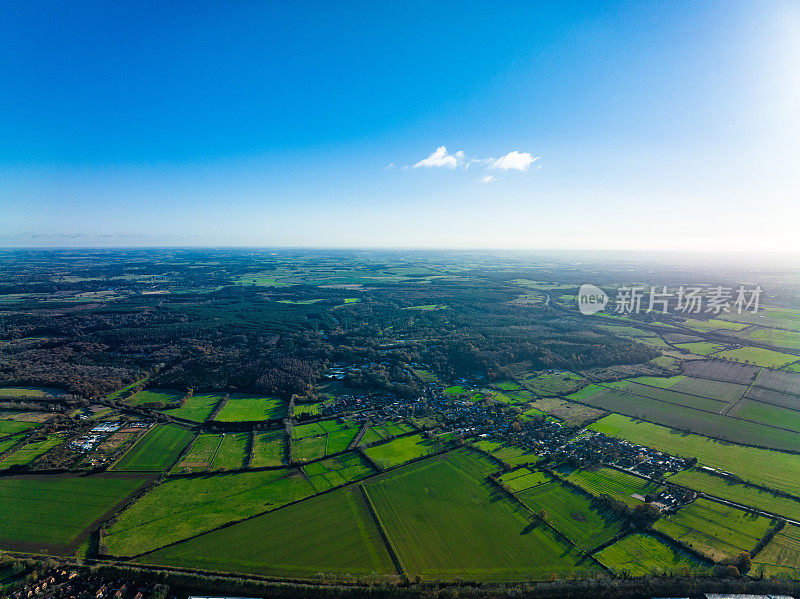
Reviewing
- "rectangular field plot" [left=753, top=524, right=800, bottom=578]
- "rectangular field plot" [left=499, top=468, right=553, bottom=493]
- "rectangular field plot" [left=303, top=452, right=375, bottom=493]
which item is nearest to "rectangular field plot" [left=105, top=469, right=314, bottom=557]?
"rectangular field plot" [left=303, top=452, right=375, bottom=493]

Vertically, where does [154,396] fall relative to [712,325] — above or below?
below

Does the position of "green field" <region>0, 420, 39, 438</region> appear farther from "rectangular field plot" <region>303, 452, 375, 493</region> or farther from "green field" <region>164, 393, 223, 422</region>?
"rectangular field plot" <region>303, 452, 375, 493</region>

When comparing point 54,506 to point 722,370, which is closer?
point 54,506

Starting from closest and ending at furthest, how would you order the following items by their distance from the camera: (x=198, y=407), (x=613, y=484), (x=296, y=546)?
(x=296, y=546) < (x=613, y=484) < (x=198, y=407)

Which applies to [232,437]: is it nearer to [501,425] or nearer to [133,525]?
[133,525]

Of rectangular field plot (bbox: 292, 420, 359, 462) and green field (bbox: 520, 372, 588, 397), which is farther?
green field (bbox: 520, 372, 588, 397)

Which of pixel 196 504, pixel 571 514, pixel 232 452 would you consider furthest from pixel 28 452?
pixel 571 514

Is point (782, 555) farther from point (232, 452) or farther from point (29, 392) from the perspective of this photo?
point (29, 392)
